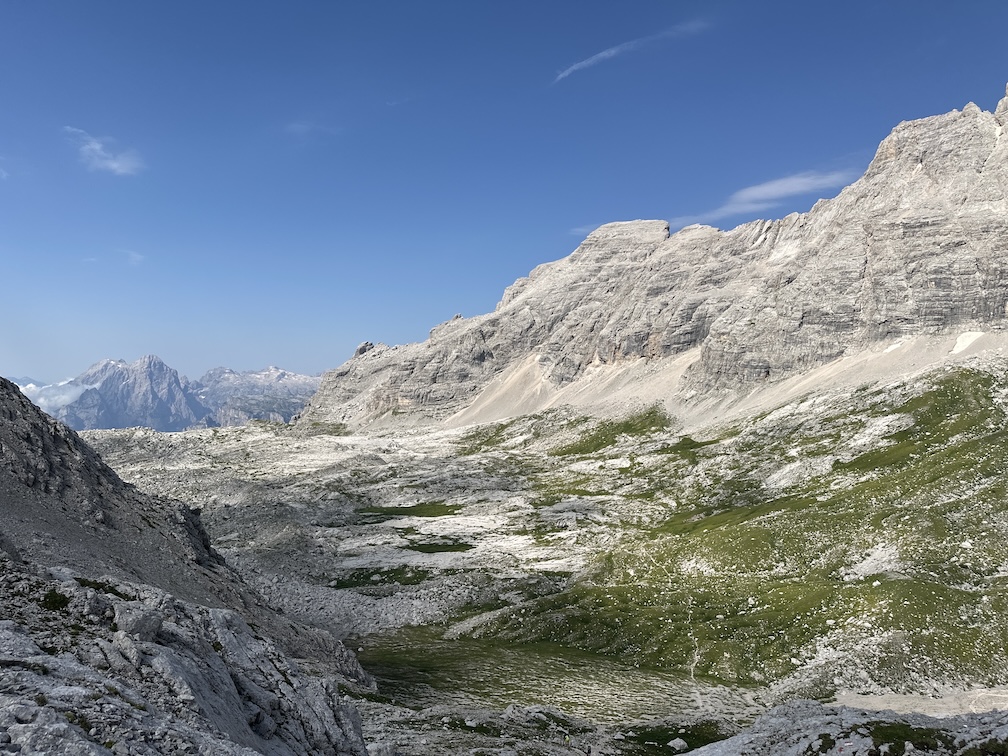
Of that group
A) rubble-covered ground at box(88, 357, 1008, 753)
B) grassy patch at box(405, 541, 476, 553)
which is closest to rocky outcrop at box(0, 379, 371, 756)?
rubble-covered ground at box(88, 357, 1008, 753)

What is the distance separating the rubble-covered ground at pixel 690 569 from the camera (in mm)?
52906

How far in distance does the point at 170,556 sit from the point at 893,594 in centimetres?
6475

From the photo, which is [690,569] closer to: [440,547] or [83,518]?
[440,547]

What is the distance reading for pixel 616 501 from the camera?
130 meters

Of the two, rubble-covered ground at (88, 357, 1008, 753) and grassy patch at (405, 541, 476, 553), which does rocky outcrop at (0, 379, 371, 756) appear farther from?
grassy patch at (405, 541, 476, 553)

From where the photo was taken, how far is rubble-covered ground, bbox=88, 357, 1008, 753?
52906mm

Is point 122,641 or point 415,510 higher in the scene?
point 122,641

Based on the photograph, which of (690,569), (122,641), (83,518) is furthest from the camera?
(690,569)

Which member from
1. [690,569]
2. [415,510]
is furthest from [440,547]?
[690,569]

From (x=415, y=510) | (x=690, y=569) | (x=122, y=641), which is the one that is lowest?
(x=690, y=569)

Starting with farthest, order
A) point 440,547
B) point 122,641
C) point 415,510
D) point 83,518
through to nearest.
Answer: point 415,510, point 440,547, point 83,518, point 122,641

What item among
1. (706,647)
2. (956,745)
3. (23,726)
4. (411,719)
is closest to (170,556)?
(411,719)

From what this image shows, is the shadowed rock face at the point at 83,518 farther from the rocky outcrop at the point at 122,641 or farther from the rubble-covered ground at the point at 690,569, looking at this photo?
the rubble-covered ground at the point at 690,569

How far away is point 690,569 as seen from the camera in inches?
3255
